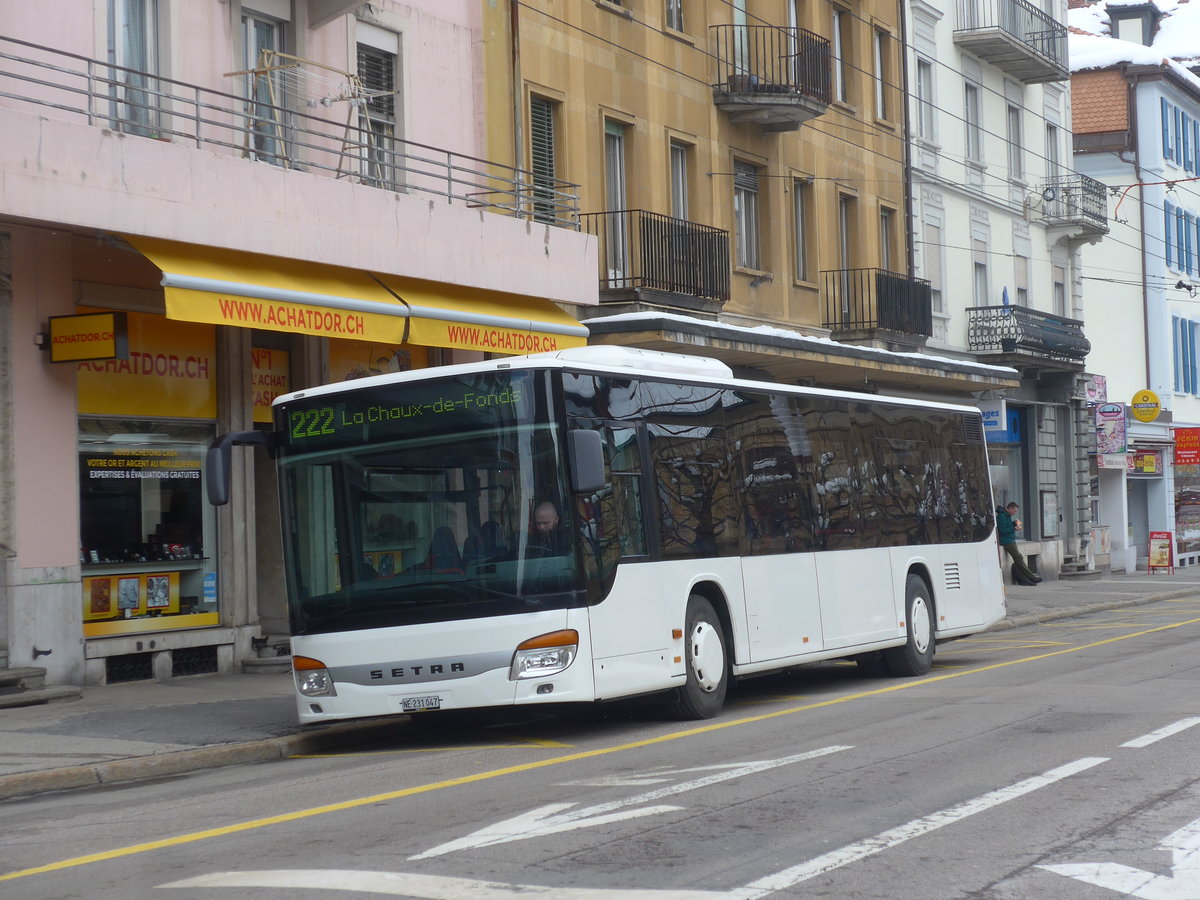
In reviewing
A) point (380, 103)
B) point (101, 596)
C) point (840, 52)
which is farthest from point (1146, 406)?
point (101, 596)

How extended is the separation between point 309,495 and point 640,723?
126 inches

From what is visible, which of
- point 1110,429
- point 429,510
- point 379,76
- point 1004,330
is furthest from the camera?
point 1110,429

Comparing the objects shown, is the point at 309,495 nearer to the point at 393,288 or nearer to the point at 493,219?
the point at 393,288

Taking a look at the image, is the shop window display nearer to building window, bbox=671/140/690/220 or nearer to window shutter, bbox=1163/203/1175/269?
building window, bbox=671/140/690/220

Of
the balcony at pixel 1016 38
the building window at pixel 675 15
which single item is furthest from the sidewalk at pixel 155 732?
the balcony at pixel 1016 38

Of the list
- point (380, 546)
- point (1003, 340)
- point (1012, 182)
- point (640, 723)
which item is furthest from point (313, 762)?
point (1012, 182)

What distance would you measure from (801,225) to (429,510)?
67.5ft

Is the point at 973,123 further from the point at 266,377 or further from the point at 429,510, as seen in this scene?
the point at 429,510

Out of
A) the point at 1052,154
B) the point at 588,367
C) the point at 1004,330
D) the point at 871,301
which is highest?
the point at 1052,154

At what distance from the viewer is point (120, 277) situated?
55.5 feet

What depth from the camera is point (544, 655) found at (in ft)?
38.2

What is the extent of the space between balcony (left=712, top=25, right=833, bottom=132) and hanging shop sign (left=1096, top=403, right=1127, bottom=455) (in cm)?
1761

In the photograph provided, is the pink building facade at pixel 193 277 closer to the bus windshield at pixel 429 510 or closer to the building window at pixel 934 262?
the bus windshield at pixel 429 510

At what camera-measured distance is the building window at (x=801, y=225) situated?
102ft
